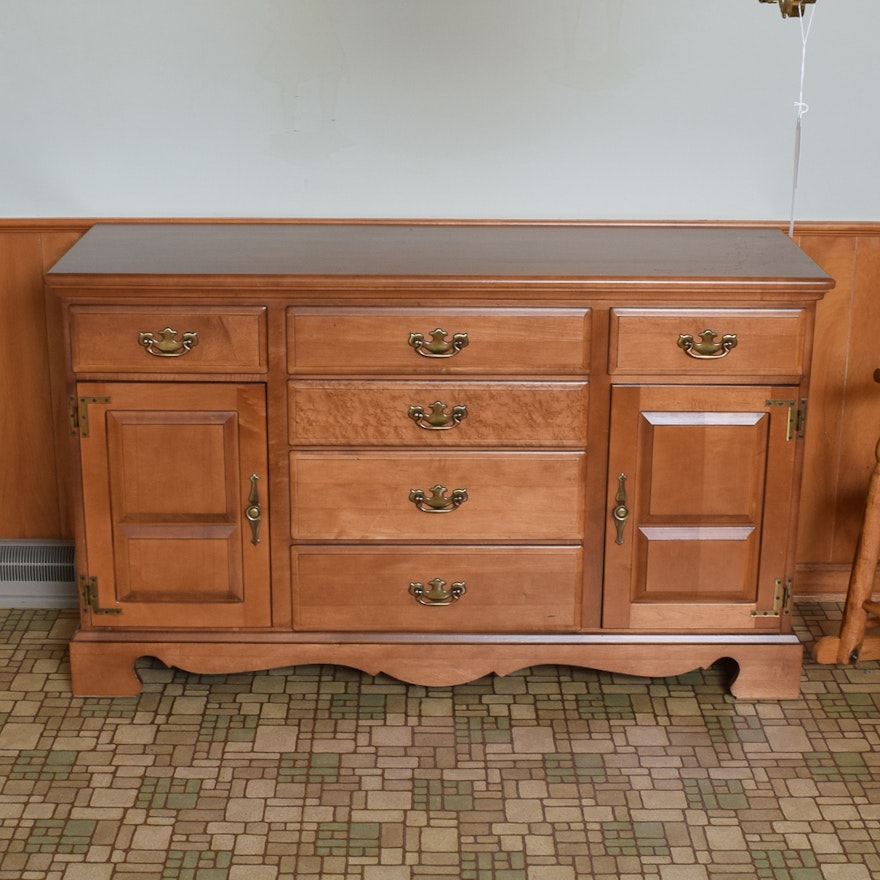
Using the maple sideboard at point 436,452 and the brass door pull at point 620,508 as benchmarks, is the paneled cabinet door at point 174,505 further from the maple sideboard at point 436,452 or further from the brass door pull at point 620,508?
the brass door pull at point 620,508

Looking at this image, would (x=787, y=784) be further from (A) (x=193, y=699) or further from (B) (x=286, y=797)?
(A) (x=193, y=699)

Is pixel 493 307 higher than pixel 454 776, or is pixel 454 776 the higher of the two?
pixel 493 307

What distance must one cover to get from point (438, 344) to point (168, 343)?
0.58 meters

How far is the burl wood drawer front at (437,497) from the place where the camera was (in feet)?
9.87

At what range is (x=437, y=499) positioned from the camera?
303 cm

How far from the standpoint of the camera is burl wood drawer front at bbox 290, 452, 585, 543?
3.01 metres

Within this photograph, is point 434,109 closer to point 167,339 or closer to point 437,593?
point 167,339

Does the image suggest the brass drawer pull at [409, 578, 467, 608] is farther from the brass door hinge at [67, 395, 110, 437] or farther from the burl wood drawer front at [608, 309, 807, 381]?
the brass door hinge at [67, 395, 110, 437]

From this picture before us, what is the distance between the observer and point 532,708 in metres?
3.17

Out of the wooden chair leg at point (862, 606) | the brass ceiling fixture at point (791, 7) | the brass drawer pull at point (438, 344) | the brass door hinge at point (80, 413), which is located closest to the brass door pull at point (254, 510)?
the brass door hinge at point (80, 413)

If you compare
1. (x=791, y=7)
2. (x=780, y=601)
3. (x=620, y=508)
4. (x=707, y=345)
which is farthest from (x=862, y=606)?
(x=791, y=7)

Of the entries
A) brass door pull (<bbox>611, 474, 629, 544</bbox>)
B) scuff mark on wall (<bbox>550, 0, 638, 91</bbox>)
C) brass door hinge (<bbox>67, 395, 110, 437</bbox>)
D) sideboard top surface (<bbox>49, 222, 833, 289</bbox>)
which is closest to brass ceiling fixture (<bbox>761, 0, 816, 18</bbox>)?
scuff mark on wall (<bbox>550, 0, 638, 91</bbox>)

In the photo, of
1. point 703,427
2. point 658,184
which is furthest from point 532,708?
point 658,184

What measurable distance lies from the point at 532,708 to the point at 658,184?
1333 mm
